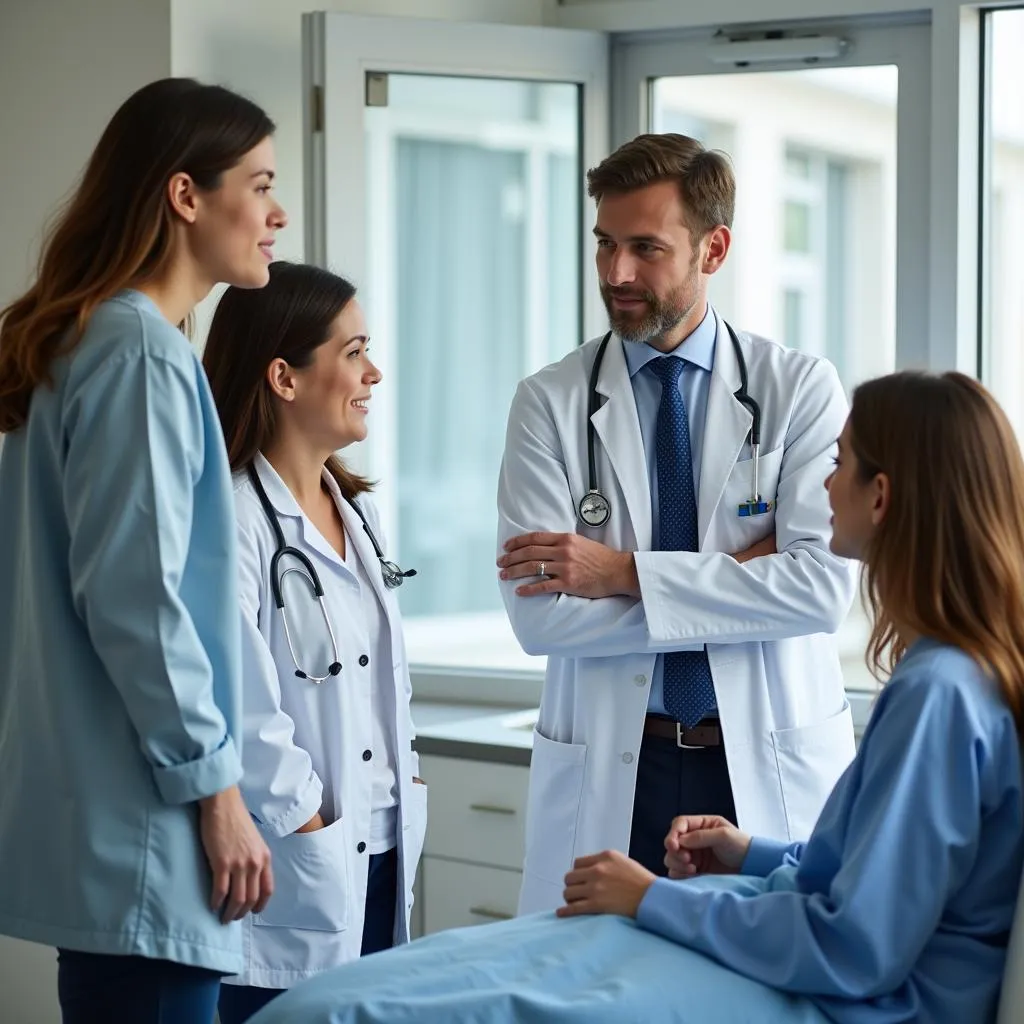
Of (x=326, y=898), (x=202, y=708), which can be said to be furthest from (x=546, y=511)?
(x=202, y=708)

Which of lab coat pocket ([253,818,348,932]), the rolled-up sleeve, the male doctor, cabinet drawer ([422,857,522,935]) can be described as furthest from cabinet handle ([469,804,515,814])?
the rolled-up sleeve

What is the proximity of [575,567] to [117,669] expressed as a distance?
907 mm

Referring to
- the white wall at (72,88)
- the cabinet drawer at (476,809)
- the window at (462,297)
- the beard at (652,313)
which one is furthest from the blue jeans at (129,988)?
the window at (462,297)

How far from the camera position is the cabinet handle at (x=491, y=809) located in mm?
2965

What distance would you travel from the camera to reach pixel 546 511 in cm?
223

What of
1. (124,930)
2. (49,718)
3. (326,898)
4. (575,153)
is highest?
(575,153)

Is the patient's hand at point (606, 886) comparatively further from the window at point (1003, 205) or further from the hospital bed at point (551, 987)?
the window at point (1003, 205)

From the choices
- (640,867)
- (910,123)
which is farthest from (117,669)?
(910,123)

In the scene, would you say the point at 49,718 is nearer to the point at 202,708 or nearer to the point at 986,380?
the point at 202,708

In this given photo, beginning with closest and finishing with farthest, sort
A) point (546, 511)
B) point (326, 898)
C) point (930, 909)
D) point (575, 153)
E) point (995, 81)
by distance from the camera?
point (930, 909) < point (326, 898) < point (546, 511) < point (995, 81) < point (575, 153)

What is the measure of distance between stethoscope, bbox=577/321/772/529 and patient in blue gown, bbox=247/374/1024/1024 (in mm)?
684

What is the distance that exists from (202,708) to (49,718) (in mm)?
152

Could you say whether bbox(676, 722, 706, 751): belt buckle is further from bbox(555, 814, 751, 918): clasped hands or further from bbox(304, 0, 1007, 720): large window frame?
bbox(304, 0, 1007, 720): large window frame

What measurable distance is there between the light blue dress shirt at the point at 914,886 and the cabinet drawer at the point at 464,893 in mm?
1618
